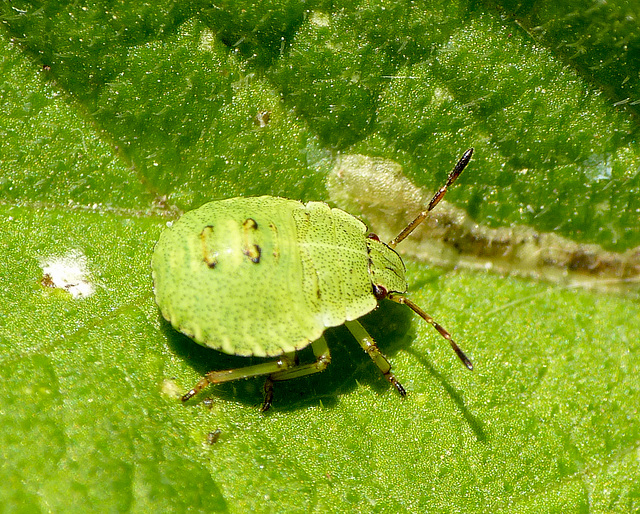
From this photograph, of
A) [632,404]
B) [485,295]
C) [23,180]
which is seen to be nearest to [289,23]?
[23,180]

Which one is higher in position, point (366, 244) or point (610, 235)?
point (610, 235)

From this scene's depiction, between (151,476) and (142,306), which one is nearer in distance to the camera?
(151,476)

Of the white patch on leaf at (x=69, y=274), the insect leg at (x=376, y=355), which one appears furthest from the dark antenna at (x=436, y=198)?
the white patch on leaf at (x=69, y=274)

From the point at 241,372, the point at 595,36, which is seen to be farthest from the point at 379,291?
the point at 595,36

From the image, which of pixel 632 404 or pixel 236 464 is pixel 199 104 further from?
pixel 632 404

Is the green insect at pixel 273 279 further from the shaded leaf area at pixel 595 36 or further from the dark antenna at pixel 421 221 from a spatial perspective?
the shaded leaf area at pixel 595 36

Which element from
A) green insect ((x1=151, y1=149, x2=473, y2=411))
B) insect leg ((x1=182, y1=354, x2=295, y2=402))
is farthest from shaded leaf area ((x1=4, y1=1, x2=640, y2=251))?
insect leg ((x1=182, y1=354, x2=295, y2=402))

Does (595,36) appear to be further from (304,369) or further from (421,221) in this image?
(304,369)
